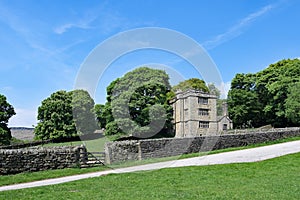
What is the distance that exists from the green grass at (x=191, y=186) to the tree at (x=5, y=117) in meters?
32.8

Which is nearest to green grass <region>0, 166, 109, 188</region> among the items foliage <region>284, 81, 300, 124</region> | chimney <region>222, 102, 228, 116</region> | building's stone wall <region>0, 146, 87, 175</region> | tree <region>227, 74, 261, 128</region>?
building's stone wall <region>0, 146, 87, 175</region>

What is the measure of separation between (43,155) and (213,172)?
9090mm

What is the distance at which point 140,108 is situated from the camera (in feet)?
76.3

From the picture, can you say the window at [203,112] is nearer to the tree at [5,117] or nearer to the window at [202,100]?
the window at [202,100]

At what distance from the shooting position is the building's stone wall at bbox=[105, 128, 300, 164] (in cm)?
1964

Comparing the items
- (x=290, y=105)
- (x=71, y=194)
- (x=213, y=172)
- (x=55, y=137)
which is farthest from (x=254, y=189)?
(x=55, y=137)

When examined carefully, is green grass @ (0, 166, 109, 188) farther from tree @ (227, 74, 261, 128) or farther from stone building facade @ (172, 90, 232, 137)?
tree @ (227, 74, 261, 128)

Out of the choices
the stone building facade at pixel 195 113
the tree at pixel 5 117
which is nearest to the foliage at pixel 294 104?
the stone building facade at pixel 195 113

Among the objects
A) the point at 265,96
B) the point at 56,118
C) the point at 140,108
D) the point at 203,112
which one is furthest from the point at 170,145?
the point at 265,96

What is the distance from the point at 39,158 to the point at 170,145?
8.44 m

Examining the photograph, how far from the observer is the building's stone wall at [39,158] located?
16.3 meters

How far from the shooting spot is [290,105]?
42.6 metres

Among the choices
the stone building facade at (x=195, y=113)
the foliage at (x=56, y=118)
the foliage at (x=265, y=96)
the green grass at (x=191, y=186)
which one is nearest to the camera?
the green grass at (x=191, y=186)

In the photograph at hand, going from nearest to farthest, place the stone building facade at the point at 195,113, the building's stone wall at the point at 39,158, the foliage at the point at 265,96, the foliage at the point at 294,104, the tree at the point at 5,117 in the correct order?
the building's stone wall at the point at 39,158
the stone building facade at the point at 195,113
the tree at the point at 5,117
the foliage at the point at 294,104
the foliage at the point at 265,96
